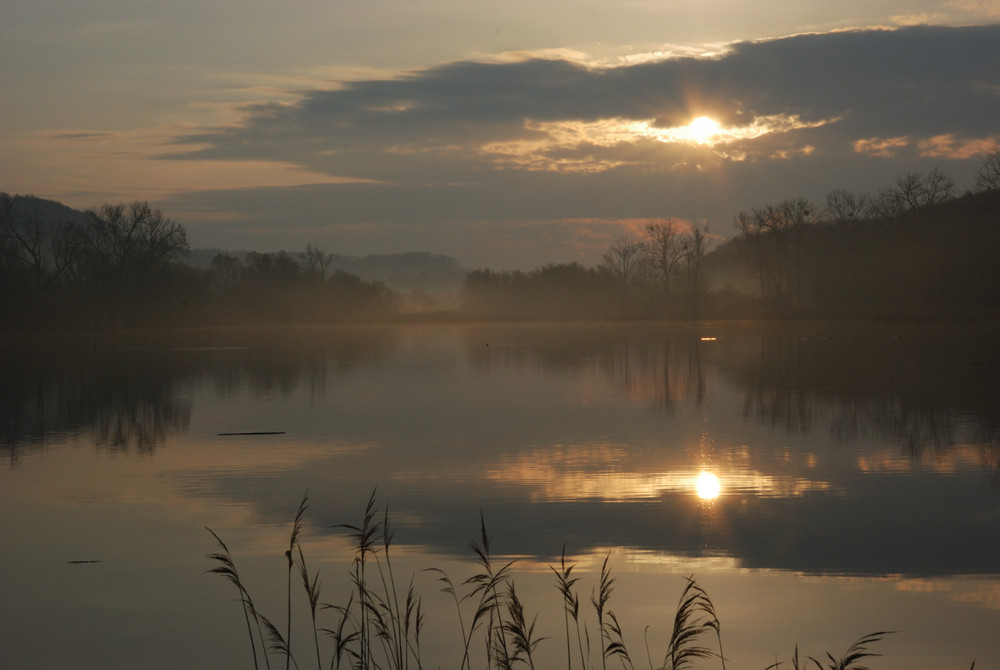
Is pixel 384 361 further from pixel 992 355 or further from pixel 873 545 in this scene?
→ pixel 873 545

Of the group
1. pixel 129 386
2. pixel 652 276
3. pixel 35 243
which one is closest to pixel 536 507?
pixel 129 386

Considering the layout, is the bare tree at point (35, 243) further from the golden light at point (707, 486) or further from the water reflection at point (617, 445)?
the golden light at point (707, 486)

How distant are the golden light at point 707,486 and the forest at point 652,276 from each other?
220 ft

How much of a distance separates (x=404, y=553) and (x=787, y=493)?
16.9 feet

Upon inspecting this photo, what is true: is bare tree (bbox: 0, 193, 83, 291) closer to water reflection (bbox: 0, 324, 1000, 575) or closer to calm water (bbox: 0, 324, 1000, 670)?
water reflection (bbox: 0, 324, 1000, 575)

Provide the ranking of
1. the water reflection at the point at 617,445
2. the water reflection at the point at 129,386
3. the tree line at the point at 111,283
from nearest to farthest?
the water reflection at the point at 617,445 → the water reflection at the point at 129,386 → the tree line at the point at 111,283

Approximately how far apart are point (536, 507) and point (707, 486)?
8.20 ft

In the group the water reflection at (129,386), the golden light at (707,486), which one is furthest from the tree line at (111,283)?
the golden light at (707,486)

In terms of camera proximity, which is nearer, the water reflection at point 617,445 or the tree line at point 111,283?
the water reflection at point 617,445

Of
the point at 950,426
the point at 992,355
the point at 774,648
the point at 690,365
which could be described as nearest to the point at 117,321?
the point at 690,365

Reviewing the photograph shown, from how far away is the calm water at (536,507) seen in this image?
735 centimetres

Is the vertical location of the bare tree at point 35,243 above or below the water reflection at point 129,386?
above

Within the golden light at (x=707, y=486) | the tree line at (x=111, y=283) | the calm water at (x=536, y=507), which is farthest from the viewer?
the tree line at (x=111, y=283)

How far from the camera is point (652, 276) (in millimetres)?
127938
